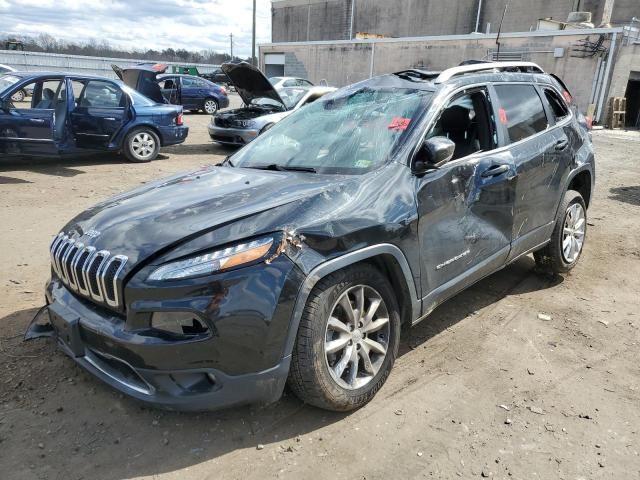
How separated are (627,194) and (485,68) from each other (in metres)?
5.95

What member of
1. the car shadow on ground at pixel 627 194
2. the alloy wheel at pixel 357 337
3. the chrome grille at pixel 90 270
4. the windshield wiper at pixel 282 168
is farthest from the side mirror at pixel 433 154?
the car shadow on ground at pixel 627 194

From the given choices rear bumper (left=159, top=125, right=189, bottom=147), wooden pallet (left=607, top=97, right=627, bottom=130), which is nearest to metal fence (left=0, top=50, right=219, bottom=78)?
rear bumper (left=159, top=125, right=189, bottom=147)

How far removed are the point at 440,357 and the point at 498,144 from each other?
5.16ft

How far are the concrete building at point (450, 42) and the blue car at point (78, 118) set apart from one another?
6.52 m

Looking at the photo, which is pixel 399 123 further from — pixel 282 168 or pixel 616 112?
pixel 616 112

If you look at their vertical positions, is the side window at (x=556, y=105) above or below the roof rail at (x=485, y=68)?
below

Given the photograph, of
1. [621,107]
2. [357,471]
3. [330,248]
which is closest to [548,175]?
[330,248]

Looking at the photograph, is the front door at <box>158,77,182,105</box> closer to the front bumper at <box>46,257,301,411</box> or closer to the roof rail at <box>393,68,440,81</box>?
the roof rail at <box>393,68,440,81</box>

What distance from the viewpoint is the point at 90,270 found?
249 centimetres

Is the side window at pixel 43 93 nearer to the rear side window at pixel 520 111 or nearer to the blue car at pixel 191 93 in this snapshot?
the rear side window at pixel 520 111

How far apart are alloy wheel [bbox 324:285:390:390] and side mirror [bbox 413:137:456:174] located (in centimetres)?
81

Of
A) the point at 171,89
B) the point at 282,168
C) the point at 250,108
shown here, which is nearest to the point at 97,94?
the point at 250,108

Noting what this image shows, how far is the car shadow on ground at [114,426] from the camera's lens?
245 centimetres

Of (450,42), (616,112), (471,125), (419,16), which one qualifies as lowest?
(616,112)
